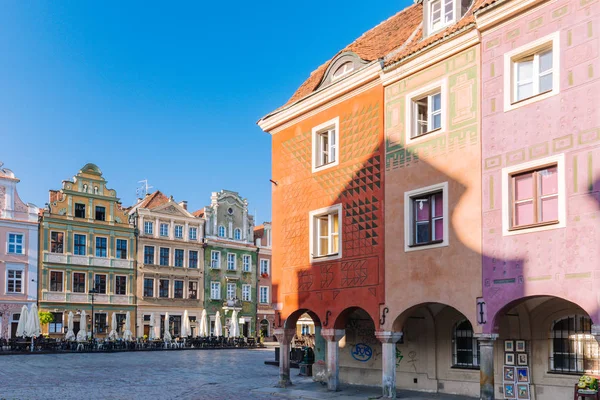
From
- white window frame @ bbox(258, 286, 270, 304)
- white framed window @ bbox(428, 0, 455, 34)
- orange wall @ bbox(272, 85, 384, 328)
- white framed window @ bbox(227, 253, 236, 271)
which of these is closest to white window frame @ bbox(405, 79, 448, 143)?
orange wall @ bbox(272, 85, 384, 328)

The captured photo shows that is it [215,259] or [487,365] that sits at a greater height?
[215,259]

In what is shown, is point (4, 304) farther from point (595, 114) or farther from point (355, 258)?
point (595, 114)

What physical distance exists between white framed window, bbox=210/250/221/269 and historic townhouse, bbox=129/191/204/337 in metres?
1.02

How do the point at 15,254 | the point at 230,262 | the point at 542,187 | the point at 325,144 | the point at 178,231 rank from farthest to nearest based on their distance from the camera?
1. the point at 230,262
2. the point at 178,231
3. the point at 15,254
4. the point at 325,144
5. the point at 542,187

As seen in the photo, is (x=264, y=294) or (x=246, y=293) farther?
(x=264, y=294)

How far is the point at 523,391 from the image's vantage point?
1683 centimetres

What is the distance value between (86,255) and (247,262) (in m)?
16.3

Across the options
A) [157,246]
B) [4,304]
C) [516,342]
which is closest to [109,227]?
[157,246]

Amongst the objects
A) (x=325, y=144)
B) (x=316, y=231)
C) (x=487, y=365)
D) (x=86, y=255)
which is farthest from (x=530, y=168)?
(x=86, y=255)

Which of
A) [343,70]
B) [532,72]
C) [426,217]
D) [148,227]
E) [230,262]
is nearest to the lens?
[532,72]

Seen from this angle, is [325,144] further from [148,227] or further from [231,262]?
[231,262]

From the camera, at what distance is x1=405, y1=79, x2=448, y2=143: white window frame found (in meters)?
17.6

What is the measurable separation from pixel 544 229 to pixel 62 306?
45209mm

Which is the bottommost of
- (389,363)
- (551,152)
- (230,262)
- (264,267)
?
(389,363)
